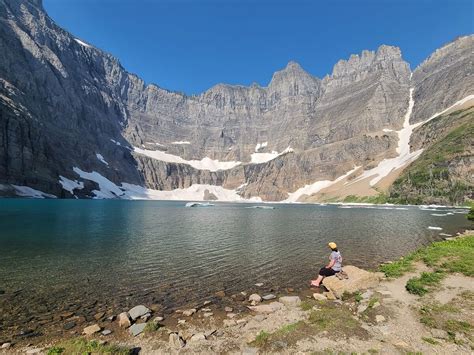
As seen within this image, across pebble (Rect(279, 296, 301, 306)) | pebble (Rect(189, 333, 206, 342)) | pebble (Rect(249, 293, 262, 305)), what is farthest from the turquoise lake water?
pebble (Rect(189, 333, 206, 342))

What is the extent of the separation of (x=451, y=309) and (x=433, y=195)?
7218 inches

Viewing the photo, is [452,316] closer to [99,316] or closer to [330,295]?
[330,295]

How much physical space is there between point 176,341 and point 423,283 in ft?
51.5

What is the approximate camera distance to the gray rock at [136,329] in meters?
15.3

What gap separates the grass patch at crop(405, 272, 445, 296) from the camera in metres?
19.0

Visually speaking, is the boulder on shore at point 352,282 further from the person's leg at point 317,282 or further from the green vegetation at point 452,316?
the green vegetation at point 452,316

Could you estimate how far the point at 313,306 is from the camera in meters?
18.6

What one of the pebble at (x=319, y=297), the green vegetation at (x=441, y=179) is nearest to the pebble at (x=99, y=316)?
the pebble at (x=319, y=297)

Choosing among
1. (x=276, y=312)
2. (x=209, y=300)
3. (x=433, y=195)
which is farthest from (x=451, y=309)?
(x=433, y=195)

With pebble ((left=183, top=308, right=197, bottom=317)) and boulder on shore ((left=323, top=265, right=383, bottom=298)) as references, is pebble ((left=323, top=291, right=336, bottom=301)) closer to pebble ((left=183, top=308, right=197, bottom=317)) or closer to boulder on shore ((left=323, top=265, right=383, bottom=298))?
boulder on shore ((left=323, top=265, right=383, bottom=298))

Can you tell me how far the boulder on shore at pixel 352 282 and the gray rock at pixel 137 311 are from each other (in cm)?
1231

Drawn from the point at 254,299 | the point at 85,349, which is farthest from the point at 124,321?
the point at 254,299

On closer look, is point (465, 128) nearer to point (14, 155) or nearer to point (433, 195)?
point (433, 195)

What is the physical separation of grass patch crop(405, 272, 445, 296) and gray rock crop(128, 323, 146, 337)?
51.0ft
